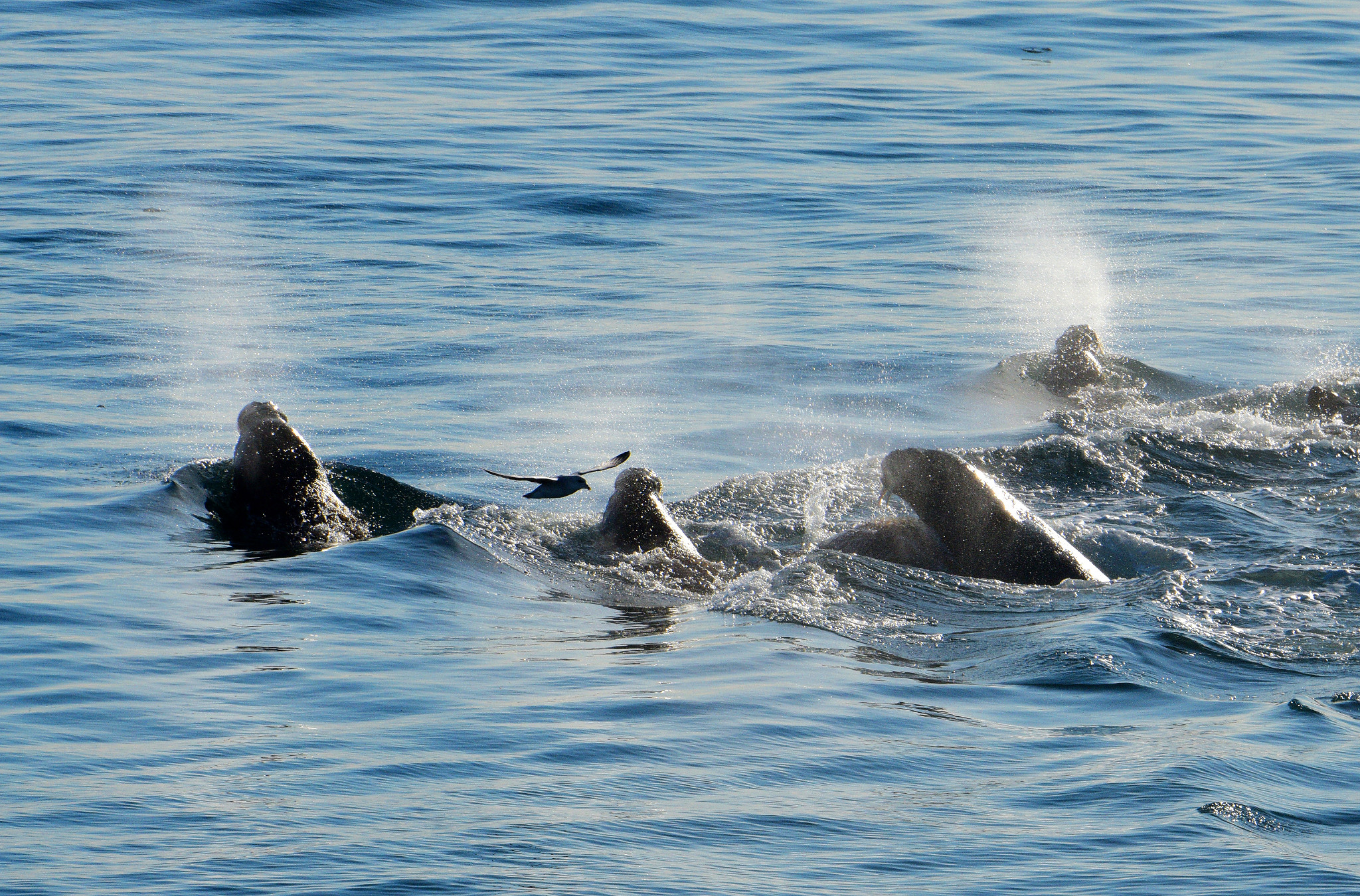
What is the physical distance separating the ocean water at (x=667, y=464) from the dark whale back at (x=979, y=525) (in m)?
0.19

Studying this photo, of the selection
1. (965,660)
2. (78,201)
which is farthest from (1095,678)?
(78,201)

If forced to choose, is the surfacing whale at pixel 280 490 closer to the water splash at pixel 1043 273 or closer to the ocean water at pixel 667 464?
the ocean water at pixel 667 464

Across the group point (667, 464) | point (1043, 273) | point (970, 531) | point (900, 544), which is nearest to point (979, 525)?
point (970, 531)

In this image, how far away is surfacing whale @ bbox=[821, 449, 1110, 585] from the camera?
8.55m

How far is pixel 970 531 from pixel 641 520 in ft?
5.46

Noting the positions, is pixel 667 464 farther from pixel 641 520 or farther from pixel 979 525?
pixel 979 525

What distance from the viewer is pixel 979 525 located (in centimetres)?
861

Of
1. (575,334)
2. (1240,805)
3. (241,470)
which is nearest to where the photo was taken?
(1240,805)

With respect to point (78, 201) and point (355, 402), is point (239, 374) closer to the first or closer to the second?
point (355, 402)

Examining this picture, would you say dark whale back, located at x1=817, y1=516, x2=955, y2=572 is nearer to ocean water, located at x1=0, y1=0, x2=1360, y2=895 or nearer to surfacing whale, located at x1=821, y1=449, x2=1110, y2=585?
surfacing whale, located at x1=821, y1=449, x2=1110, y2=585

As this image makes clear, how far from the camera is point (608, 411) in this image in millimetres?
13164

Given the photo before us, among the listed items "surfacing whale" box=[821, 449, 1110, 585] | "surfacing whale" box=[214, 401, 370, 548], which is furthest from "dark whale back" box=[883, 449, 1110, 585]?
"surfacing whale" box=[214, 401, 370, 548]

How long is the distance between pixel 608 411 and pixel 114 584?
5229mm

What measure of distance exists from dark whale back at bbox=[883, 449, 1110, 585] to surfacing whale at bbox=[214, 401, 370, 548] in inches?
121
